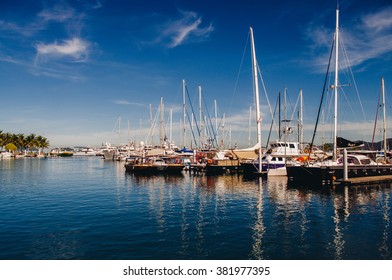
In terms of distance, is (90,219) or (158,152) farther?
(158,152)

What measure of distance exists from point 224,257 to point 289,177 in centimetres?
3493

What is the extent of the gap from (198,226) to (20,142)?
628 ft

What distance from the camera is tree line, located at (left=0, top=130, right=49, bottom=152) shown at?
167 metres

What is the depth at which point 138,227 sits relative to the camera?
774 inches

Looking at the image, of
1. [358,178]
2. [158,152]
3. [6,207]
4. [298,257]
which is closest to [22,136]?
[158,152]

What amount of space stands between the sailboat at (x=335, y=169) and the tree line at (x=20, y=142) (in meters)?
169

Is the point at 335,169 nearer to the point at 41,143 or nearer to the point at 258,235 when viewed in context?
the point at 258,235

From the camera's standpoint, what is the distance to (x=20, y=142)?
179375mm

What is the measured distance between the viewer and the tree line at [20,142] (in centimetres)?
16738

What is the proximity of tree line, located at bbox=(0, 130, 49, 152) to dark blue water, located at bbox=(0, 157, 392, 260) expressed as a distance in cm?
15922

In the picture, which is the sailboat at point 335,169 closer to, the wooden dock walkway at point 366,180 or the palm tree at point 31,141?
the wooden dock walkway at point 366,180

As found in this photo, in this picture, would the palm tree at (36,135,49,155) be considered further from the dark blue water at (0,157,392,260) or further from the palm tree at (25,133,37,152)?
the dark blue water at (0,157,392,260)

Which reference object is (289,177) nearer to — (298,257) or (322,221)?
(322,221)

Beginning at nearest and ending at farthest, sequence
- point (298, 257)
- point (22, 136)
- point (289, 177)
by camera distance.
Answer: point (298, 257), point (289, 177), point (22, 136)
